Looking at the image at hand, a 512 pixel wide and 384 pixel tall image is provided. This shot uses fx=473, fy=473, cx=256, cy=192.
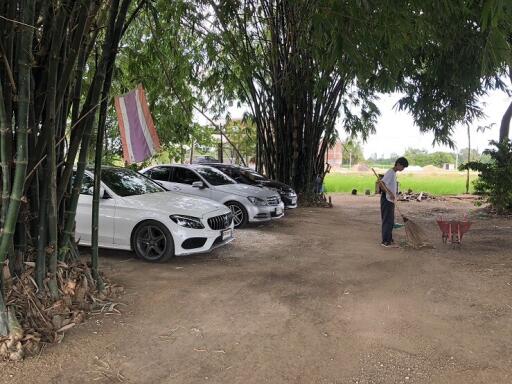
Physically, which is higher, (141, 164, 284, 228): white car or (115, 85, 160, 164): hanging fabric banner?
(115, 85, 160, 164): hanging fabric banner

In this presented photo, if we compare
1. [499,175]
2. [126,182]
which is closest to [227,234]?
[126,182]

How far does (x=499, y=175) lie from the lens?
1266cm

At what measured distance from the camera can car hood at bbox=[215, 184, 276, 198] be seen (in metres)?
10.2

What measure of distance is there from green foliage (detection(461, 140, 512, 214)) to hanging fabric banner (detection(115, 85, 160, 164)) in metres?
10.5

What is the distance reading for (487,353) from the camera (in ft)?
12.4

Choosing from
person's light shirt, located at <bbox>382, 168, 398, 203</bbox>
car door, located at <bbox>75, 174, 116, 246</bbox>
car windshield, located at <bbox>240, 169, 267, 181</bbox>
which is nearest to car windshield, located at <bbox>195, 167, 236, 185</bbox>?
car windshield, located at <bbox>240, 169, 267, 181</bbox>

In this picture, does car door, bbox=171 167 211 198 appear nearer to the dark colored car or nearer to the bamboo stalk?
the dark colored car

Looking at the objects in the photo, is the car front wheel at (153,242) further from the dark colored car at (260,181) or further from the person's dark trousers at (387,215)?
the dark colored car at (260,181)

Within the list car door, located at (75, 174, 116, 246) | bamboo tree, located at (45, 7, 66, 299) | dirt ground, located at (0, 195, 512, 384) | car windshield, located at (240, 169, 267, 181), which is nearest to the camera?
dirt ground, located at (0, 195, 512, 384)

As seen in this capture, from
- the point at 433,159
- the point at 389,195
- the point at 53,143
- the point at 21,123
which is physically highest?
the point at 433,159

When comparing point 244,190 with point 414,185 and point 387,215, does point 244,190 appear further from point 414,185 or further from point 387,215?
point 414,185

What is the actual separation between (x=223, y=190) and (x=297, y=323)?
19.8ft

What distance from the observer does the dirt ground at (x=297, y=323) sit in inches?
136

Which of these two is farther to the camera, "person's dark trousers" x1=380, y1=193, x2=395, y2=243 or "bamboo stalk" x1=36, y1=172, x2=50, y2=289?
"person's dark trousers" x1=380, y1=193, x2=395, y2=243
